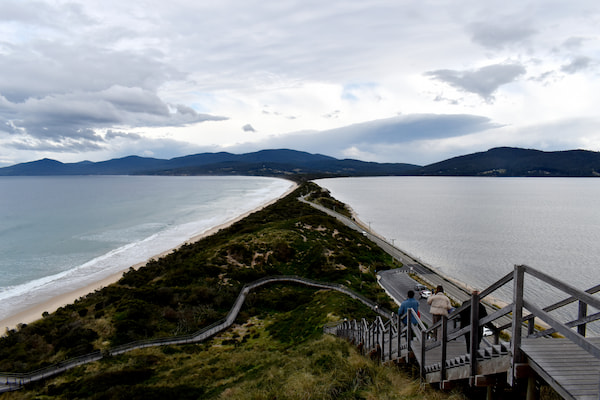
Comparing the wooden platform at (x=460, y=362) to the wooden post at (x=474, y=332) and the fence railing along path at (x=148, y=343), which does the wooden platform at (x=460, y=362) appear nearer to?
the wooden post at (x=474, y=332)

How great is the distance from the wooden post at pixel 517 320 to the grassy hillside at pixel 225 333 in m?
2.22

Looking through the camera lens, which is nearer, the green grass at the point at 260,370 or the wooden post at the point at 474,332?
the wooden post at the point at 474,332

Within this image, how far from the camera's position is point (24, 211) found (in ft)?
366

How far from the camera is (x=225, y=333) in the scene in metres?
23.8

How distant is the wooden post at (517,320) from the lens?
14.1 feet

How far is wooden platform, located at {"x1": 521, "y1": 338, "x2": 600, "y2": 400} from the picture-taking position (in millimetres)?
3736

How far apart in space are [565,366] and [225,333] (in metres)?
22.7

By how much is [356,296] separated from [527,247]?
153ft

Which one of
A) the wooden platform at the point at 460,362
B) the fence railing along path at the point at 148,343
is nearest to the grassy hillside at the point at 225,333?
the wooden platform at the point at 460,362

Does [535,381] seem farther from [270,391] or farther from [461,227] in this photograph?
[461,227]

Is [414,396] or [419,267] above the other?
[414,396]

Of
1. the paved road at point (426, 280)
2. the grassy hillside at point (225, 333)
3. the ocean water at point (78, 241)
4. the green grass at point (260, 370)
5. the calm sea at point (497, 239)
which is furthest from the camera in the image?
the calm sea at point (497, 239)

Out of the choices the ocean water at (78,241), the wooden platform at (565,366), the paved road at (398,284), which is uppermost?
the wooden platform at (565,366)

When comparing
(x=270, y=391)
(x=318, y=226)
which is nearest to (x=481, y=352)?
(x=270, y=391)
